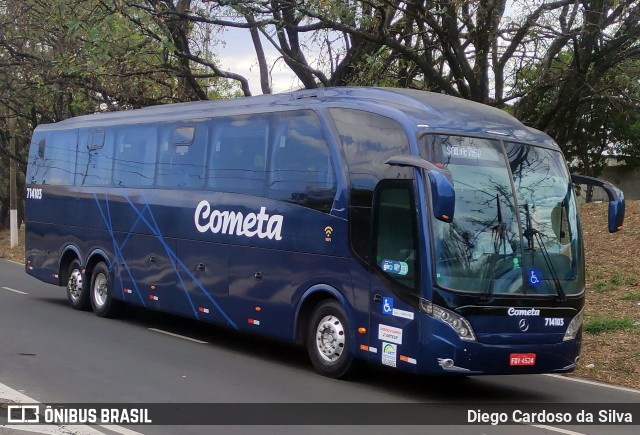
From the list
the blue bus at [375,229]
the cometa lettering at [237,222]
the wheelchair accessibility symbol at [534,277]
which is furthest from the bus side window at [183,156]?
the wheelchair accessibility symbol at [534,277]

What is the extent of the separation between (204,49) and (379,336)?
495 inches

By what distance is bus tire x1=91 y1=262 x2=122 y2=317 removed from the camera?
1661cm

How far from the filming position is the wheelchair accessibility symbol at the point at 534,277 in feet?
32.8

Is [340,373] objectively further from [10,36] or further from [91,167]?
[10,36]

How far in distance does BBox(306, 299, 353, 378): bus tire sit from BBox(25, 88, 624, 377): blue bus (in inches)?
0.8

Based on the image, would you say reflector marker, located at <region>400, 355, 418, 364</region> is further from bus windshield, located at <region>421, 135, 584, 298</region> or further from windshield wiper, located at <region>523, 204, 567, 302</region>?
windshield wiper, located at <region>523, 204, 567, 302</region>

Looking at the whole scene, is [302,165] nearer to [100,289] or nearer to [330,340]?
[330,340]

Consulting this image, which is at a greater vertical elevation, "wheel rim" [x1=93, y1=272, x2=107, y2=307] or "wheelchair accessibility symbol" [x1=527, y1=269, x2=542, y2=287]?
"wheelchair accessibility symbol" [x1=527, y1=269, x2=542, y2=287]

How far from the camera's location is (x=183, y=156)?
1442cm

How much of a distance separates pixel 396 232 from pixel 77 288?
31.0 ft

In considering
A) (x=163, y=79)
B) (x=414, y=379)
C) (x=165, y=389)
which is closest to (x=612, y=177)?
(x=163, y=79)

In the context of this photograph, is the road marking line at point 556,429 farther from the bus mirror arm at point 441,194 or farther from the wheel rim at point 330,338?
the wheel rim at point 330,338

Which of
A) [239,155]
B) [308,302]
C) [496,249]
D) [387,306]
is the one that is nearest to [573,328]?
[496,249]

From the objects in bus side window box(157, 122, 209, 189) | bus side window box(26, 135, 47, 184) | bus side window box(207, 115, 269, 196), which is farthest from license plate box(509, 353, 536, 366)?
bus side window box(26, 135, 47, 184)
